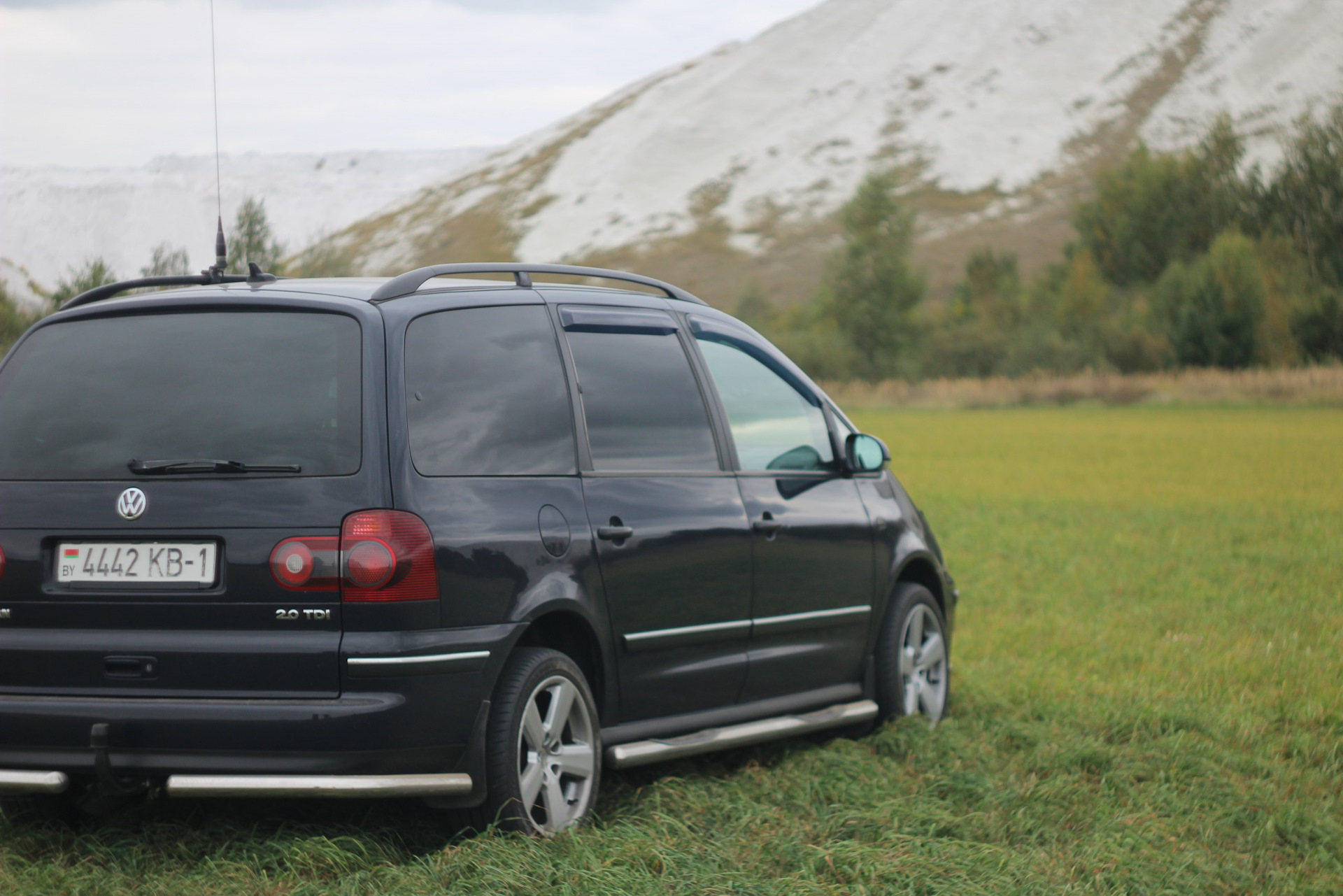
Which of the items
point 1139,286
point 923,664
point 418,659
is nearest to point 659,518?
point 418,659

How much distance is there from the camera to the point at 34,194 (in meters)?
13.1

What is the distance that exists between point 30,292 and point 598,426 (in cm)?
819

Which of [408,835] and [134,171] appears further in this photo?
[134,171]

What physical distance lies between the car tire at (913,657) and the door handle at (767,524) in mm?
1087

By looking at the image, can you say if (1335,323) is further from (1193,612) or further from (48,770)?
(48,770)

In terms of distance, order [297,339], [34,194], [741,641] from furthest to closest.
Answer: [34,194] < [741,641] < [297,339]

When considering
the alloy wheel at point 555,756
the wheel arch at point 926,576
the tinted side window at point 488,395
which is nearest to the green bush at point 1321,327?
the wheel arch at point 926,576

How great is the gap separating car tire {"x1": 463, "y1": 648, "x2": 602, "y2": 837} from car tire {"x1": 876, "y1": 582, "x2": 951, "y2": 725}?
2.10m

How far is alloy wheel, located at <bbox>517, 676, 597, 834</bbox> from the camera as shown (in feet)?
16.2

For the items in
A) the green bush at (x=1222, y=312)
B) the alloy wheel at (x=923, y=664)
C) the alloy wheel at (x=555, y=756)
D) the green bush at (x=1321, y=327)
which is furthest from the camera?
the green bush at (x=1222, y=312)

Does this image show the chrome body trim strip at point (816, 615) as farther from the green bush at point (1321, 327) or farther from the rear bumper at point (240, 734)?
the green bush at point (1321, 327)

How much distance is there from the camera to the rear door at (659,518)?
5441 millimetres

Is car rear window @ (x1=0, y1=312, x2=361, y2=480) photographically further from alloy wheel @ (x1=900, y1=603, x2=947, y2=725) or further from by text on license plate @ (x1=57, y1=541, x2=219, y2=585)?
alloy wheel @ (x1=900, y1=603, x2=947, y2=725)

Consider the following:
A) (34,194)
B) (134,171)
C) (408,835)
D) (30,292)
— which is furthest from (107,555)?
(34,194)
